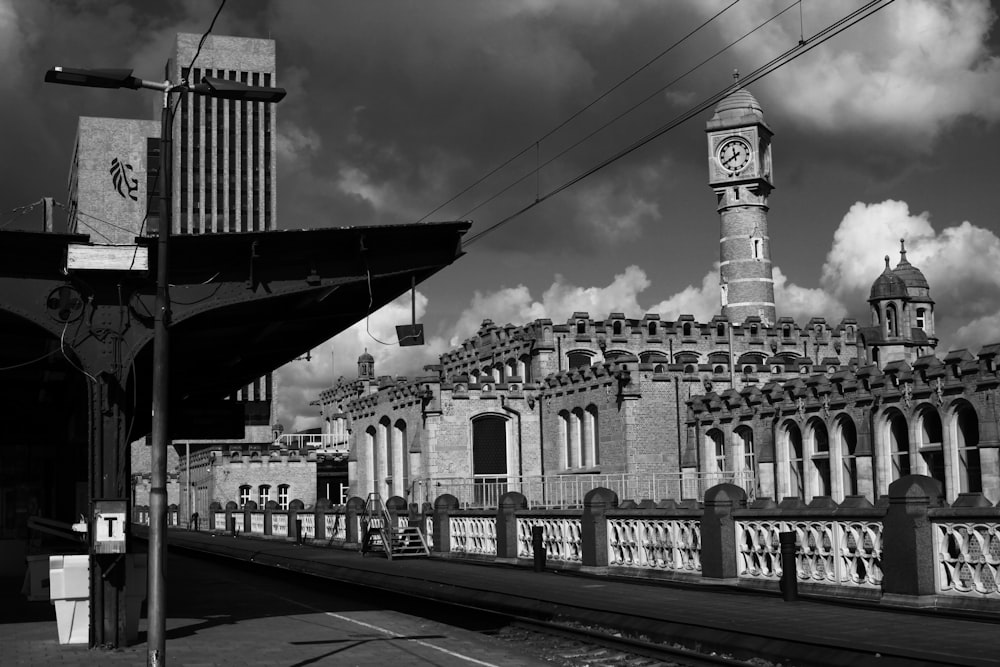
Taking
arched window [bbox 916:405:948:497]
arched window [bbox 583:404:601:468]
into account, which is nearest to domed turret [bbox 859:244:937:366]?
arched window [bbox 583:404:601:468]

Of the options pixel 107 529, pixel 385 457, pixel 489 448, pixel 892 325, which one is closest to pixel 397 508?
pixel 489 448

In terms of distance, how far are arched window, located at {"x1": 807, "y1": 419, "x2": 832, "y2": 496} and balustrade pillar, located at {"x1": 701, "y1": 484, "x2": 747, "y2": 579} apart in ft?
75.1

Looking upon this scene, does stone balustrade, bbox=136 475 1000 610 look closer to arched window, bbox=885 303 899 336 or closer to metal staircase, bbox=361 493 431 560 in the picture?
metal staircase, bbox=361 493 431 560

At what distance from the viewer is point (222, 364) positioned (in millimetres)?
22344

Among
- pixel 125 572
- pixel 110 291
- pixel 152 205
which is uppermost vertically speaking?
pixel 152 205

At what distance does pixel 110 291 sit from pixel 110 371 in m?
1.02

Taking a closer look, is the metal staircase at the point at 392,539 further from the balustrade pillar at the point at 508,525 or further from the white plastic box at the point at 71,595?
the white plastic box at the point at 71,595

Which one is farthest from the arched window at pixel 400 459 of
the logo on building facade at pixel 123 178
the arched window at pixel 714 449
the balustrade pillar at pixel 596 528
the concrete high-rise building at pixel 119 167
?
the logo on building facade at pixel 123 178

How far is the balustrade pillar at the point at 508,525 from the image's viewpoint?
90.1 ft

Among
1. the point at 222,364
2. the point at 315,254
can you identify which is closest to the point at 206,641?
the point at 315,254

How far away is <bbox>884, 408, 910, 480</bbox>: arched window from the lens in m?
38.0

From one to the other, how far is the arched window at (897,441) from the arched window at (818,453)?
3103 mm

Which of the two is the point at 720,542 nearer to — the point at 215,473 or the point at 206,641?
the point at 206,641

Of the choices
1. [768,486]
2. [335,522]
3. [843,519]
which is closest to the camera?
[843,519]
